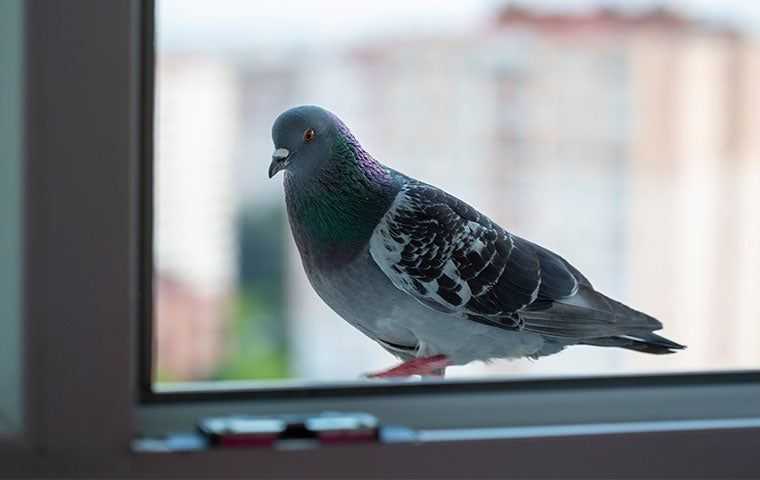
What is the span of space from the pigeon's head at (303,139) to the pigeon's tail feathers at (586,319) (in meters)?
0.20

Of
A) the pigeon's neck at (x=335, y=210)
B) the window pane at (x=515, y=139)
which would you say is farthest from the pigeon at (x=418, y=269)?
the window pane at (x=515, y=139)

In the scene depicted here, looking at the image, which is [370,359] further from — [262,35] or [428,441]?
[262,35]

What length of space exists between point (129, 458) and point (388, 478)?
8.2 inches

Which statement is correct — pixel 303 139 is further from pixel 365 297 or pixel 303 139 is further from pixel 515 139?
pixel 515 139

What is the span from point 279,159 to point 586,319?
0.27 m

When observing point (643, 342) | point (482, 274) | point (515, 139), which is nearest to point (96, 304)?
point (482, 274)

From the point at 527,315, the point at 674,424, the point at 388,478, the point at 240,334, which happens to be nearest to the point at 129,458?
the point at 388,478

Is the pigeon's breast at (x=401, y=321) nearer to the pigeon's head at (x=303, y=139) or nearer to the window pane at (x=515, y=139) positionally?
the pigeon's head at (x=303, y=139)

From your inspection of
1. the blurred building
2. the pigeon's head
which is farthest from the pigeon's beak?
the blurred building

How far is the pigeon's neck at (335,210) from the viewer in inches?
26.2

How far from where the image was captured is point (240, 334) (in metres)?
1.45

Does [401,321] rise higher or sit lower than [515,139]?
lower

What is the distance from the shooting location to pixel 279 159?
25.1 inches

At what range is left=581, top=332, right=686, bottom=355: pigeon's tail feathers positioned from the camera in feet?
2.42
